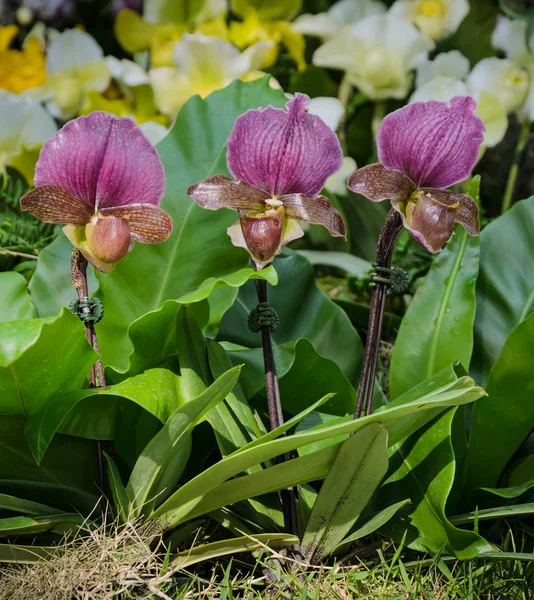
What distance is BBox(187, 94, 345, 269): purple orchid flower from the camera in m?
0.47

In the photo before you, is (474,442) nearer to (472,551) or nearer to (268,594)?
(472,551)

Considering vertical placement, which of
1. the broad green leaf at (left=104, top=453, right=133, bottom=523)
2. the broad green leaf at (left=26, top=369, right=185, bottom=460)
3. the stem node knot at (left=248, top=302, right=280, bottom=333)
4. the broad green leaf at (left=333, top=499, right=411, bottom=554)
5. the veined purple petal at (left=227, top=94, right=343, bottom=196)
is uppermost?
the veined purple petal at (left=227, top=94, right=343, bottom=196)

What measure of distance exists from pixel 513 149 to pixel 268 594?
0.86 m

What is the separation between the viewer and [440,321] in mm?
605

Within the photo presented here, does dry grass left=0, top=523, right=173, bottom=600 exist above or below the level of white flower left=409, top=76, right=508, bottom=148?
below

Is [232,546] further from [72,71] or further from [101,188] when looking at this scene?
[72,71]

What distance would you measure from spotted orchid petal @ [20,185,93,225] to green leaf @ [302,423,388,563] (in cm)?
24

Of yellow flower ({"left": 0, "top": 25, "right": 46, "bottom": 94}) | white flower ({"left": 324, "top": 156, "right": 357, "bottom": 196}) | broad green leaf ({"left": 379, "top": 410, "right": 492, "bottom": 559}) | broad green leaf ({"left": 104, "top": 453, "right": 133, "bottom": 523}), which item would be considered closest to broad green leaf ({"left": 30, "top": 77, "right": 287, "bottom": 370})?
broad green leaf ({"left": 104, "top": 453, "right": 133, "bottom": 523})

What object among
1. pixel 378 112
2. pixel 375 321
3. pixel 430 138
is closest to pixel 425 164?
pixel 430 138

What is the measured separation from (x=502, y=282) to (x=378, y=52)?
0.45m

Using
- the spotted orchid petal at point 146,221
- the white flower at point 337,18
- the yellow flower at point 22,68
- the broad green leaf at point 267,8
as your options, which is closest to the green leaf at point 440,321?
the spotted orchid petal at point 146,221

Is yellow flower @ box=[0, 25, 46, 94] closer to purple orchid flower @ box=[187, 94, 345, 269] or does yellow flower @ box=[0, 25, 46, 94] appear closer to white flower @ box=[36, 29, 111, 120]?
white flower @ box=[36, 29, 111, 120]

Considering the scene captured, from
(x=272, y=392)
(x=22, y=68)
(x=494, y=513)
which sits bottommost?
(x=494, y=513)

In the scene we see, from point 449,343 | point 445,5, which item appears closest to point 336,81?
point 445,5
